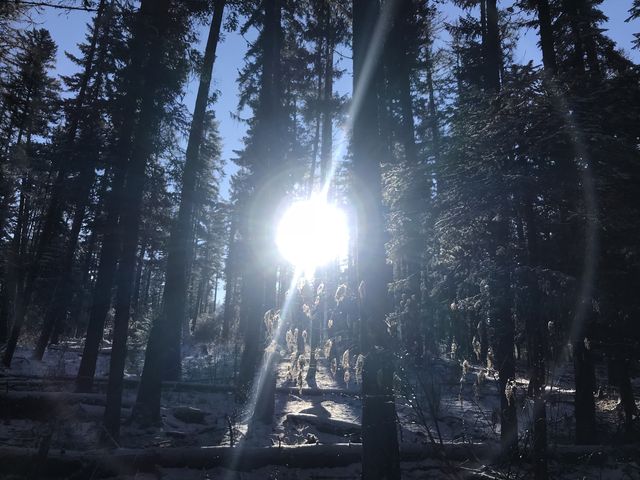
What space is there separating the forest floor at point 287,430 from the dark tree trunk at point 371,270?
38 cm

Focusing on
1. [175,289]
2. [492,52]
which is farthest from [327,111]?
[175,289]

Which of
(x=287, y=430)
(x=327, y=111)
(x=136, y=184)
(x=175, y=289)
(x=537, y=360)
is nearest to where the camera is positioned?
(x=537, y=360)

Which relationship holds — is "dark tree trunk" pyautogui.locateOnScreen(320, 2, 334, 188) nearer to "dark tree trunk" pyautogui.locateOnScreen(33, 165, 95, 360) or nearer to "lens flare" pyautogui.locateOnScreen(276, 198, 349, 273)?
"lens flare" pyautogui.locateOnScreen(276, 198, 349, 273)

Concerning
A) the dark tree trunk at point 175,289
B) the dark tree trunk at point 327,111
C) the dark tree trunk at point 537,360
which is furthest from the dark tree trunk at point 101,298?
the dark tree trunk at point 537,360

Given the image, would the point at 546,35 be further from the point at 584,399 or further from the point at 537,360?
the point at 537,360

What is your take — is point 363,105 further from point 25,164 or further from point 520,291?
point 25,164

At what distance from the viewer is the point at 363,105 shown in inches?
235

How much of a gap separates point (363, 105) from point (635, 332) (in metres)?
7.26

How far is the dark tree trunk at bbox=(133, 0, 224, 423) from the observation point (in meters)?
9.44

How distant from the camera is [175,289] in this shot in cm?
1118

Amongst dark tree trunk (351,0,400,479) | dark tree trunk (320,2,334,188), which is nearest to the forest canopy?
dark tree trunk (351,0,400,479)

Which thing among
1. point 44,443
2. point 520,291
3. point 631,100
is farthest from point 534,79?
point 44,443

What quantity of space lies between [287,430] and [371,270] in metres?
5.71

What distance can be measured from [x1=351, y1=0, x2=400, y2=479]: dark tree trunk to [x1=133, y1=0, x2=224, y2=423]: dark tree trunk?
617 cm
